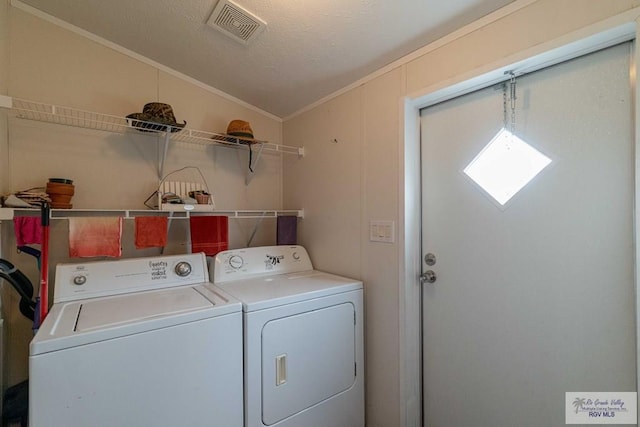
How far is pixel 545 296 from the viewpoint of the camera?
126 cm

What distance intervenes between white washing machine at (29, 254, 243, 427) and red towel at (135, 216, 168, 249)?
0.62 feet

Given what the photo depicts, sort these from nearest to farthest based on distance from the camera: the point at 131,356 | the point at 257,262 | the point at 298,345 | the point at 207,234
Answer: the point at 131,356, the point at 298,345, the point at 207,234, the point at 257,262

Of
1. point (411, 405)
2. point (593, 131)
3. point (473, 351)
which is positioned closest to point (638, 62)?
point (593, 131)

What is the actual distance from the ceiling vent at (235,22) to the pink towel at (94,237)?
1.18m

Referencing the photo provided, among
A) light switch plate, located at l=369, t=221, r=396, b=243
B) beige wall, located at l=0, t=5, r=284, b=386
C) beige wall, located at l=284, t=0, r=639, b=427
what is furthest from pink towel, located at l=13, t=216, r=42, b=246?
light switch plate, located at l=369, t=221, r=396, b=243

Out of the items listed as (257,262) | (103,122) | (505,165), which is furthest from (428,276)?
(103,122)

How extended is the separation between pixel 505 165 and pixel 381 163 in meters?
0.63

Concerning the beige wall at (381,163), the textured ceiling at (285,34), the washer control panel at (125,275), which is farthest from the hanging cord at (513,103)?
the washer control panel at (125,275)

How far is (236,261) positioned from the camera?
1.91m

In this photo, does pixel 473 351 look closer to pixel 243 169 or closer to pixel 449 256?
pixel 449 256

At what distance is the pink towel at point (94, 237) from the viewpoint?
1.50 meters

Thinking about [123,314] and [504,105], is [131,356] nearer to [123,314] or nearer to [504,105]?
[123,314]

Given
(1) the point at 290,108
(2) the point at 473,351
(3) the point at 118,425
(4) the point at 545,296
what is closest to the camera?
(3) the point at 118,425

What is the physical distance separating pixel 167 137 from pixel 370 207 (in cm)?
136
